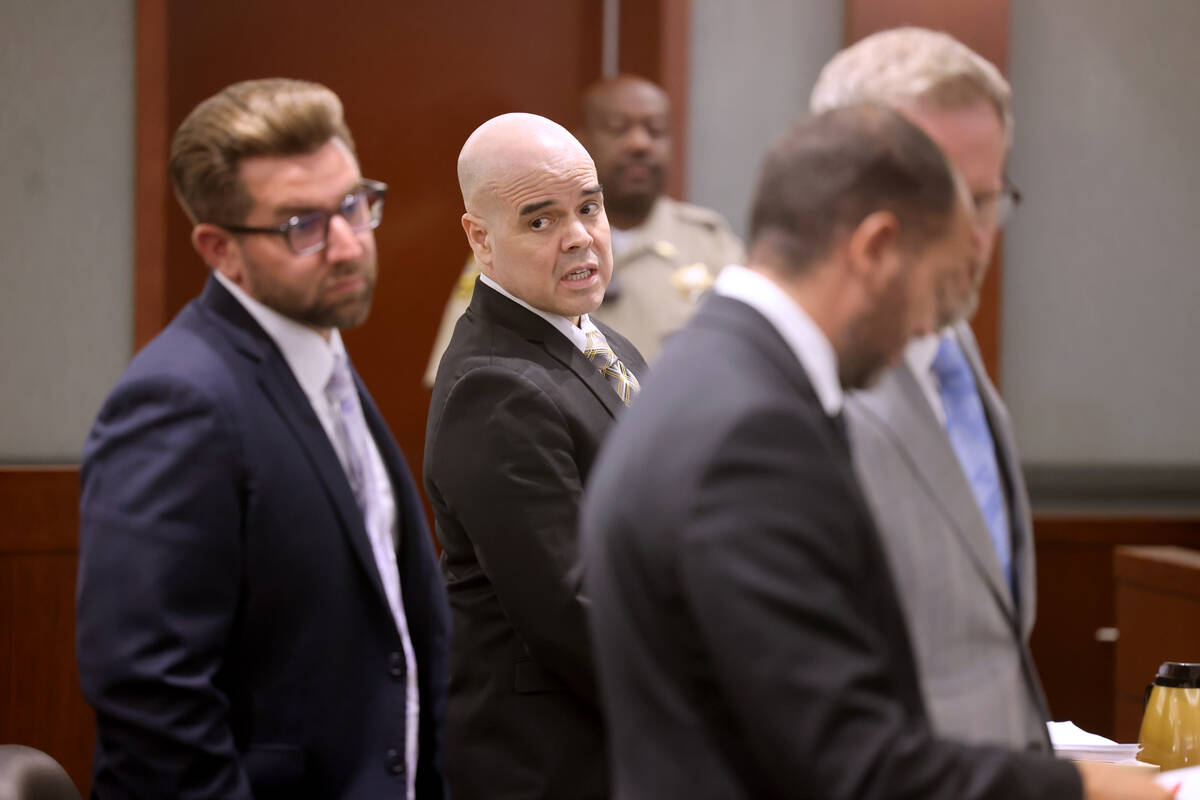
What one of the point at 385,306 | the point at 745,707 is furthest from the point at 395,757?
the point at 385,306

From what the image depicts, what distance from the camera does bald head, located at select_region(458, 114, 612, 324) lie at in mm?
2121

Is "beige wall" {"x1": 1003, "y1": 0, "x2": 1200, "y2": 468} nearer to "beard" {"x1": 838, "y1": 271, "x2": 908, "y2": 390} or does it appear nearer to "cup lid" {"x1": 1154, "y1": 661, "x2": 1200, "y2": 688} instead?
"cup lid" {"x1": 1154, "y1": 661, "x2": 1200, "y2": 688}

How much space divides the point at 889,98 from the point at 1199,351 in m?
3.32

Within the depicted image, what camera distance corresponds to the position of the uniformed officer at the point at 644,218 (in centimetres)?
390

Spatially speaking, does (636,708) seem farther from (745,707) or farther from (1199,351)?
(1199,351)

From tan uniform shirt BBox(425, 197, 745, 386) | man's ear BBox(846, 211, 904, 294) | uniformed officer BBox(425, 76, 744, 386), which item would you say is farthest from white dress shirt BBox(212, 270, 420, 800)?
uniformed officer BBox(425, 76, 744, 386)

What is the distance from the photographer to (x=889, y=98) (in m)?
1.62

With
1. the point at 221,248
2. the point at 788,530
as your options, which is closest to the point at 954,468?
the point at 788,530

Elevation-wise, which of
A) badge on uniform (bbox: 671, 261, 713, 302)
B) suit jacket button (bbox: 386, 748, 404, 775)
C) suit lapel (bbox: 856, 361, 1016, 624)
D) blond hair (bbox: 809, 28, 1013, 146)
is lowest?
badge on uniform (bbox: 671, 261, 713, 302)

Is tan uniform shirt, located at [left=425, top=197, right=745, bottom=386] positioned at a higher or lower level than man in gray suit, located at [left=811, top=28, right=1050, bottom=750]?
lower

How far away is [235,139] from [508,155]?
0.61 metres

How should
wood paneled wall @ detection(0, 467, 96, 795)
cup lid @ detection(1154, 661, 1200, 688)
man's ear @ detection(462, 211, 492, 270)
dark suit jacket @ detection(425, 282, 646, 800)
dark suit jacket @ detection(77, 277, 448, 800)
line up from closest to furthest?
dark suit jacket @ detection(77, 277, 448, 800)
cup lid @ detection(1154, 661, 1200, 688)
dark suit jacket @ detection(425, 282, 646, 800)
man's ear @ detection(462, 211, 492, 270)
wood paneled wall @ detection(0, 467, 96, 795)

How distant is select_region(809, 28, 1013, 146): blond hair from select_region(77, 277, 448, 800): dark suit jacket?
68 centimetres

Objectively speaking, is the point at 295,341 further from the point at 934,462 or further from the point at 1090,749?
the point at 1090,749
